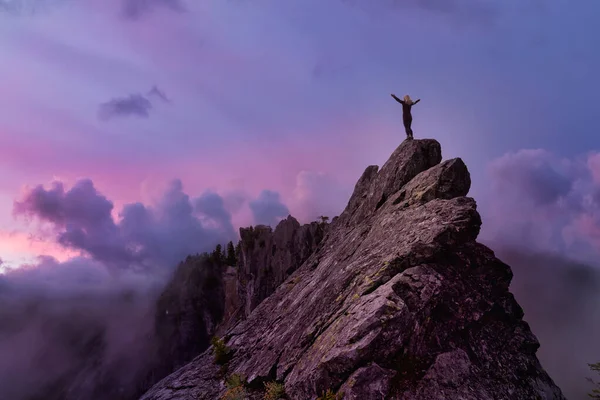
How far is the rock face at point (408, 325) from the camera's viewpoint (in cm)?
1345

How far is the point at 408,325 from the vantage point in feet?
46.3

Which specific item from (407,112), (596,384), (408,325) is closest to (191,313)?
(596,384)

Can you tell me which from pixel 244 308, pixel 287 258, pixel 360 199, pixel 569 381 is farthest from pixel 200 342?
pixel 569 381

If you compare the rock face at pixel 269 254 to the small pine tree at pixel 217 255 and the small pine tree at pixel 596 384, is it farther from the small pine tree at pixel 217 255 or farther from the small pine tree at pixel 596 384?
the small pine tree at pixel 217 255

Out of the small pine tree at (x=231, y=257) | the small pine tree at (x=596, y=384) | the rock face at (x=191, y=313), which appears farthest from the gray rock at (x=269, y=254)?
the rock face at (x=191, y=313)

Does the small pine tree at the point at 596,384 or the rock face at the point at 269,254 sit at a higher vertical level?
the rock face at the point at 269,254

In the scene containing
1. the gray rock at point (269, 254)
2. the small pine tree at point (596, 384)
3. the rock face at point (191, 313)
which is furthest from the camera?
the rock face at point (191, 313)

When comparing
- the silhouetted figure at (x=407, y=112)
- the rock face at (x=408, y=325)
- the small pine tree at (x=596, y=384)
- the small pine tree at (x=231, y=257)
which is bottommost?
the small pine tree at (x=596, y=384)

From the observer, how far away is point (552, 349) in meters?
198

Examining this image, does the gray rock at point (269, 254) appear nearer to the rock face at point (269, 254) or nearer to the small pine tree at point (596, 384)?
the rock face at point (269, 254)

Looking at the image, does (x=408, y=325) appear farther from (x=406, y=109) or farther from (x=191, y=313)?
(x=191, y=313)

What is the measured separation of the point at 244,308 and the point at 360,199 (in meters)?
43.8

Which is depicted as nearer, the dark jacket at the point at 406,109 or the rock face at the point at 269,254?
the dark jacket at the point at 406,109

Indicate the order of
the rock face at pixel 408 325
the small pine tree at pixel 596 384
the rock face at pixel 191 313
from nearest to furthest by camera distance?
1. the rock face at pixel 408 325
2. the small pine tree at pixel 596 384
3. the rock face at pixel 191 313
